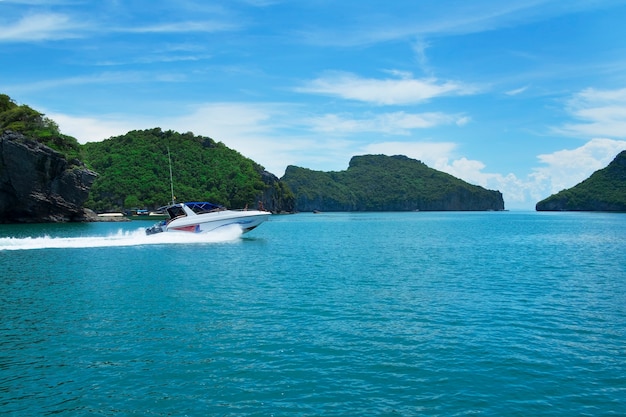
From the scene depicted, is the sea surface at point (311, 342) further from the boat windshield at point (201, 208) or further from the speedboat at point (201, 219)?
the boat windshield at point (201, 208)

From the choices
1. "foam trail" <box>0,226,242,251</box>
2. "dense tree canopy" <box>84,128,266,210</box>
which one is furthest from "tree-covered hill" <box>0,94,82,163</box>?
"foam trail" <box>0,226,242,251</box>

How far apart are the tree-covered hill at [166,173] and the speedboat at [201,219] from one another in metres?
91.8

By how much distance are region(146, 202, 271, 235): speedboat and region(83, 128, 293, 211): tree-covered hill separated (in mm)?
91790

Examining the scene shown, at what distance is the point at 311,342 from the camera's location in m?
14.4

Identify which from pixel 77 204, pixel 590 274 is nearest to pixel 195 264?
pixel 590 274

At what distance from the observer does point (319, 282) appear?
82.4 ft

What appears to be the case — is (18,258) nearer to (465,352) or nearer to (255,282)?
(255,282)

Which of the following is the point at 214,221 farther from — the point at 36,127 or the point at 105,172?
the point at 105,172

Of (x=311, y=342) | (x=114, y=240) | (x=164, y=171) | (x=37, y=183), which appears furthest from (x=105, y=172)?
(x=311, y=342)

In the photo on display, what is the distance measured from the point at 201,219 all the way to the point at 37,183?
5183 centimetres

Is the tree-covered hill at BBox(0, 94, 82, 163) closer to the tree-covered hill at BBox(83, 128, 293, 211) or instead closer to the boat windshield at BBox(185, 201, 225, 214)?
the tree-covered hill at BBox(83, 128, 293, 211)

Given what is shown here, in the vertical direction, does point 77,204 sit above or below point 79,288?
above

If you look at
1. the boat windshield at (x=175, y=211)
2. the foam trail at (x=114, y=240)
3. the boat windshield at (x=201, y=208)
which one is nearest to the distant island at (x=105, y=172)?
the boat windshield at (x=175, y=211)

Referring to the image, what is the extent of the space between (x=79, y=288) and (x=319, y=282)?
12324mm
